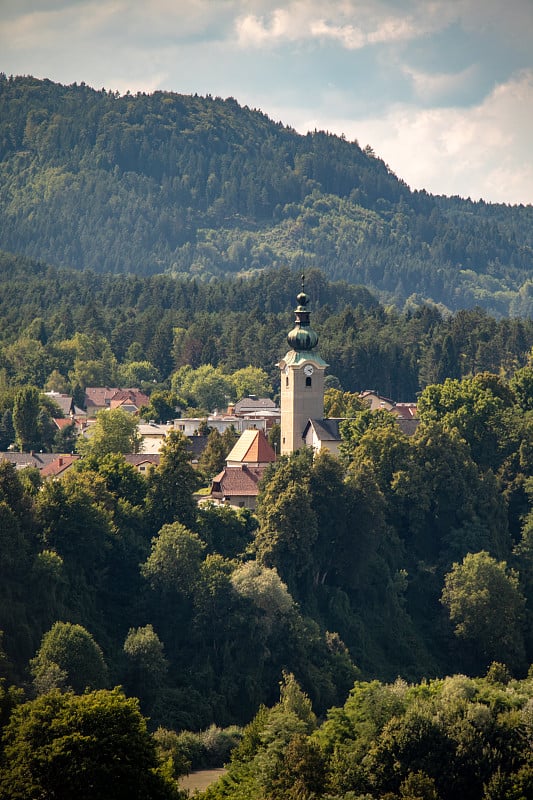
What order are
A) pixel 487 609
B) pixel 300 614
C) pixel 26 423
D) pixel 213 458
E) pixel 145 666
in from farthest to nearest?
pixel 26 423 → pixel 213 458 → pixel 487 609 → pixel 300 614 → pixel 145 666

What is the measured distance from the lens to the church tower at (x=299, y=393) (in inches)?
3814

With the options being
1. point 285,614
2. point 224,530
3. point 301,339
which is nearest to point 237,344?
point 301,339

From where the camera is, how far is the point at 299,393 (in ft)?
318

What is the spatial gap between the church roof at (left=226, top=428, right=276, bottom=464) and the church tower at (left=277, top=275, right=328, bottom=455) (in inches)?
32.9

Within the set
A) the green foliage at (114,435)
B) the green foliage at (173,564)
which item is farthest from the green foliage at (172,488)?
the green foliage at (114,435)

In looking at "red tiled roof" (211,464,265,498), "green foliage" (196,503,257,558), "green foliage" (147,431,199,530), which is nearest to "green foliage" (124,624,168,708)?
"green foliage" (147,431,199,530)

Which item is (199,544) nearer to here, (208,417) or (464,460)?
(464,460)

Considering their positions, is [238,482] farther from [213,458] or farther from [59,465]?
[59,465]

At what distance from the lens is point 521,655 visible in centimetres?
8800

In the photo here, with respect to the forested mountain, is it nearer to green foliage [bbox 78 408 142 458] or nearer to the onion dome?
green foliage [bbox 78 408 142 458]

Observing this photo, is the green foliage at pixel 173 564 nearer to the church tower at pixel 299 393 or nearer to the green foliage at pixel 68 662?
the green foliage at pixel 68 662

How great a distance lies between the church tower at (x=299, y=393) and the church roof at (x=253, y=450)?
2.74 ft

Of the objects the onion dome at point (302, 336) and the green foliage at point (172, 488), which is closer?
the green foliage at point (172, 488)

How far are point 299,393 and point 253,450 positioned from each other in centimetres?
371
